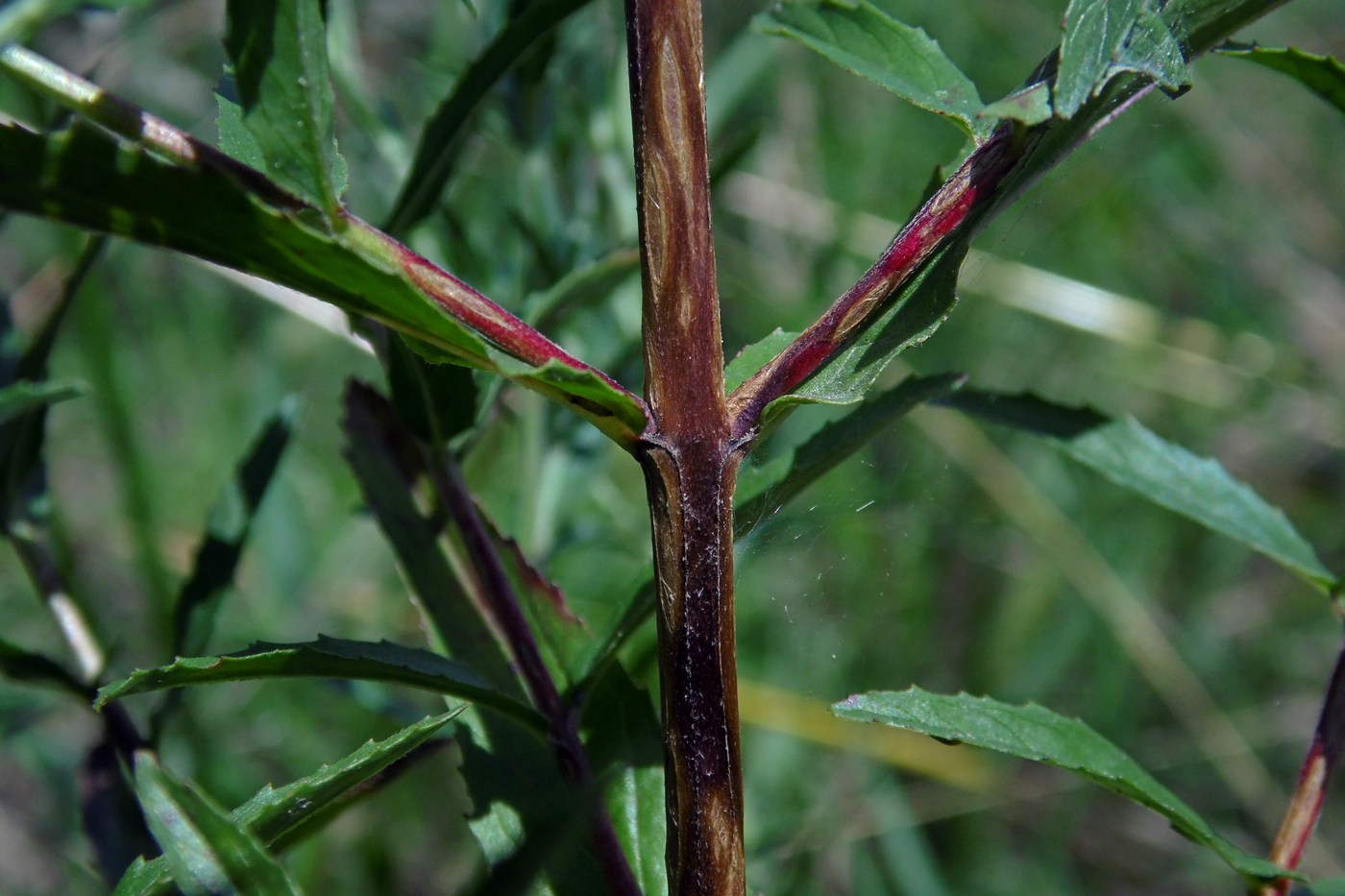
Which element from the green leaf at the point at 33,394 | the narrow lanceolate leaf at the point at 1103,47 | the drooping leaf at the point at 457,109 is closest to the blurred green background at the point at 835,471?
the drooping leaf at the point at 457,109

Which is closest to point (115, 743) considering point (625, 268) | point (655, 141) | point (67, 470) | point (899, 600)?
point (625, 268)

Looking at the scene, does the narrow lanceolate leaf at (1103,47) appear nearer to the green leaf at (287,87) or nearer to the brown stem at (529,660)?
the green leaf at (287,87)

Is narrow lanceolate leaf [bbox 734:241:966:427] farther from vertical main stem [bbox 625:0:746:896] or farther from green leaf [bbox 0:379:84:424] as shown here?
green leaf [bbox 0:379:84:424]

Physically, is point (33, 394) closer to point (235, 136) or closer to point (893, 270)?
point (235, 136)

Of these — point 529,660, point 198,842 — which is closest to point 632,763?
point 529,660

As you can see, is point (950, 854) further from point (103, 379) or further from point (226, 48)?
point (226, 48)
